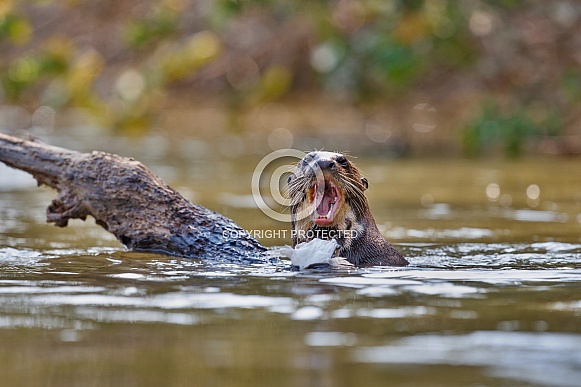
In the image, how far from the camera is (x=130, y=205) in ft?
17.6

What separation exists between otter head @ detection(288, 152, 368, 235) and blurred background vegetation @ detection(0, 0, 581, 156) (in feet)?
14.1

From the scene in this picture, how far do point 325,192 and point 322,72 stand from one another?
8.54 metres

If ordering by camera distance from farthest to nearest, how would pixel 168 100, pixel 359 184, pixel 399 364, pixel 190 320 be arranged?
pixel 168 100, pixel 359 184, pixel 190 320, pixel 399 364

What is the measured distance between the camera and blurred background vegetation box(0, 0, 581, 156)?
1038cm

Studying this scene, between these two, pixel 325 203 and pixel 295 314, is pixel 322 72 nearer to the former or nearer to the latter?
pixel 325 203

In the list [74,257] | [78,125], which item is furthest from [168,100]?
[74,257]

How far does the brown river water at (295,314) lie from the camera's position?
2.93 m

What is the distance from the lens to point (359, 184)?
5.07 m

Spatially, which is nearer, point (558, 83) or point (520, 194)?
point (520, 194)

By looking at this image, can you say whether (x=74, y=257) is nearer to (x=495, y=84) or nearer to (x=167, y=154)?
(x=167, y=154)

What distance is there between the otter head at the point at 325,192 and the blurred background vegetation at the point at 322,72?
429 centimetres

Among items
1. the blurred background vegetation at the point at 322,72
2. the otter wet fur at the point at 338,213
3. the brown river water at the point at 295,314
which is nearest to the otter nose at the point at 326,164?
the otter wet fur at the point at 338,213

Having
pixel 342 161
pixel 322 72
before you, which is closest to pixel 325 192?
pixel 342 161

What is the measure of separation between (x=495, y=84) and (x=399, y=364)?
42.1ft
